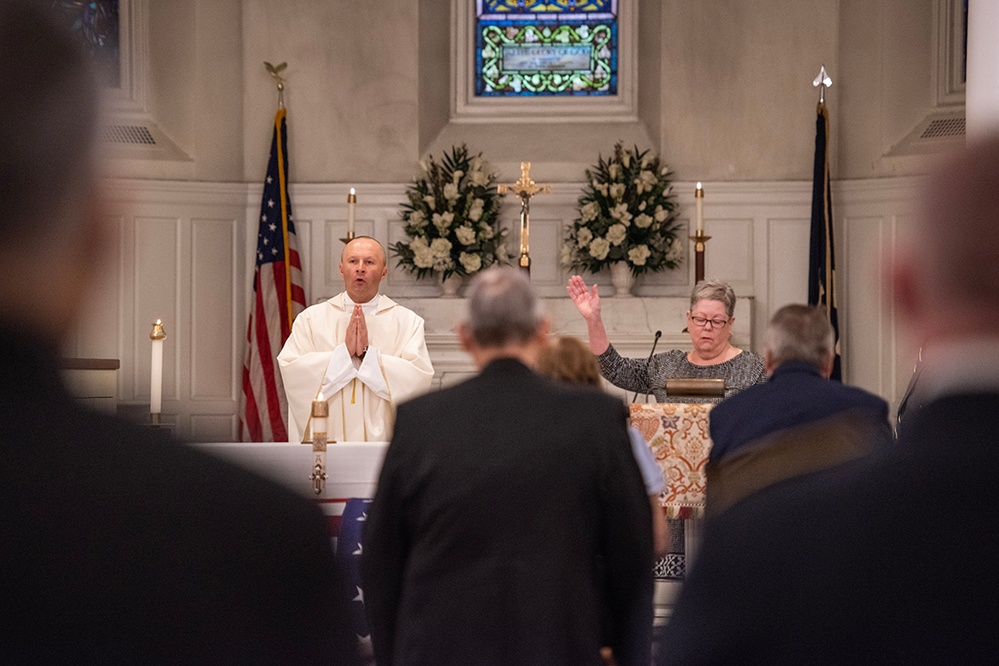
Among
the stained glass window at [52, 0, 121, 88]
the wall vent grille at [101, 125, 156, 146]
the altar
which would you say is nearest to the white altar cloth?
the altar

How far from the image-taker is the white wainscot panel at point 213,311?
9625mm

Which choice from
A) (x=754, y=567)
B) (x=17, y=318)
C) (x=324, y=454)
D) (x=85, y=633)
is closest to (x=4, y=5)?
(x=17, y=318)

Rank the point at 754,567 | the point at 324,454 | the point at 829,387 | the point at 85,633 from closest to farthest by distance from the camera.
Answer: the point at 85,633 → the point at 754,567 → the point at 829,387 → the point at 324,454

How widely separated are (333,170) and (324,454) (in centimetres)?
500

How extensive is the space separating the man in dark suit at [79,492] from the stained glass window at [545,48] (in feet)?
31.2

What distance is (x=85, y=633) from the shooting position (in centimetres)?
81

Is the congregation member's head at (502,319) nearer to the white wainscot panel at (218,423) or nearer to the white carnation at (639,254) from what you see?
the white carnation at (639,254)

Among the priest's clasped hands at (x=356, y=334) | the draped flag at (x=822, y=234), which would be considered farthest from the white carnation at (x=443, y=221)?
the priest's clasped hands at (x=356, y=334)

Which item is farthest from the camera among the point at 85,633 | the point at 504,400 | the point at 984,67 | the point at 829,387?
the point at 984,67

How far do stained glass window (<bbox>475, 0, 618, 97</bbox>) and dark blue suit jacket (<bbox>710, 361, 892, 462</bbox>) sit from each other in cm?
717

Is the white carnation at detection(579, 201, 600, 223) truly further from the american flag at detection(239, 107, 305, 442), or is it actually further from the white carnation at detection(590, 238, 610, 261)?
the american flag at detection(239, 107, 305, 442)

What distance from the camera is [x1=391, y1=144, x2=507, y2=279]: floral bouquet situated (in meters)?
9.16

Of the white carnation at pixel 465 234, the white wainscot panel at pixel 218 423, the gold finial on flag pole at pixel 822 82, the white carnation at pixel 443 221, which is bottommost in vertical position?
the white wainscot panel at pixel 218 423

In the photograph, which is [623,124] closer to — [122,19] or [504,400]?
[122,19]
